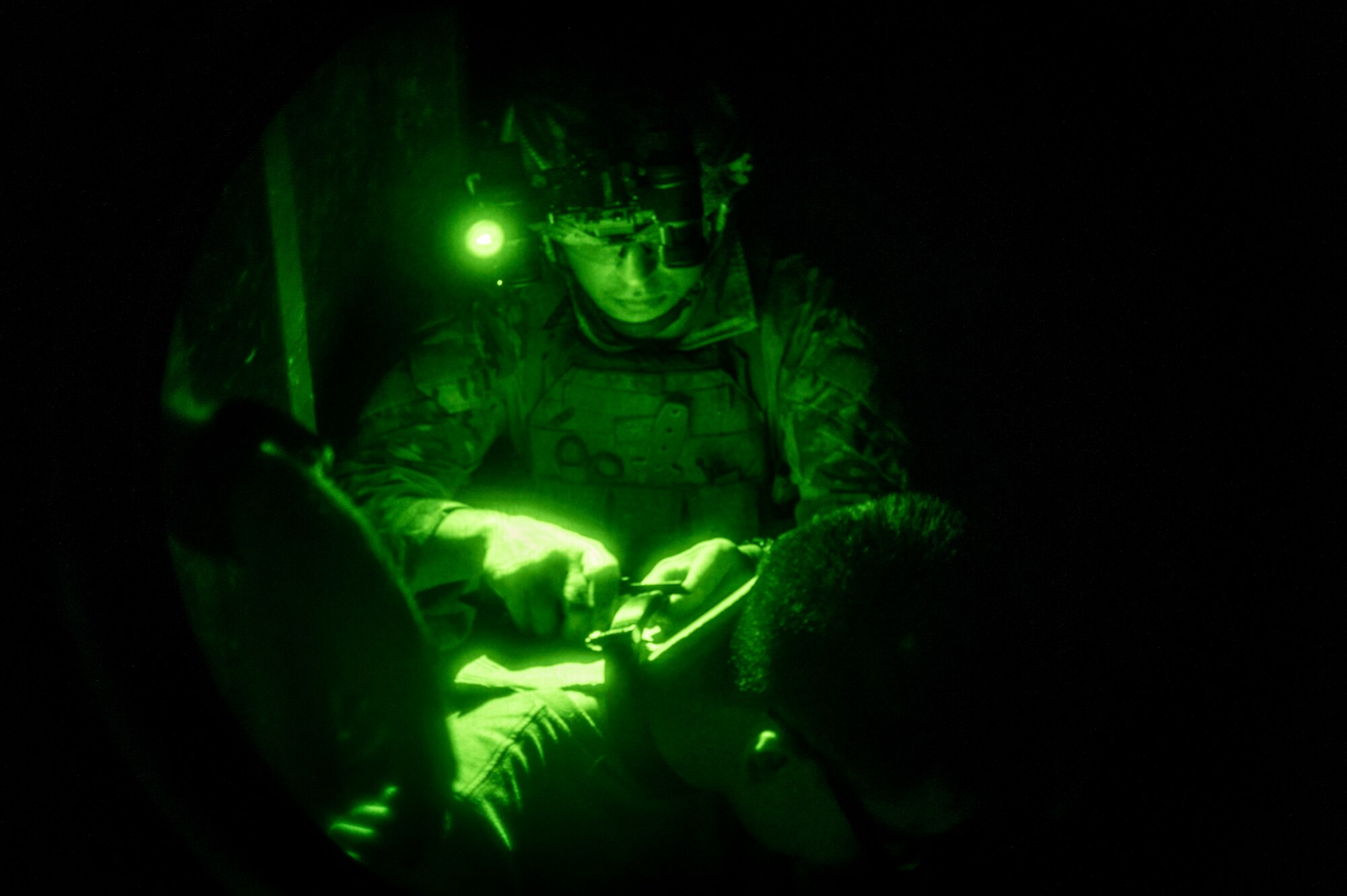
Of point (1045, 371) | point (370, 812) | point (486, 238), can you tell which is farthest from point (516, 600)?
point (1045, 371)

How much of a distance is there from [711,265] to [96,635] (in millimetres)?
977

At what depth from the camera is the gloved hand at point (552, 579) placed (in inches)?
56.5

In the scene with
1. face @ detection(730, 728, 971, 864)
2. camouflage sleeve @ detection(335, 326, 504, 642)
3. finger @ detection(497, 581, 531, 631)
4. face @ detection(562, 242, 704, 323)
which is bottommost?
face @ detection(730, 728, 971, 864)

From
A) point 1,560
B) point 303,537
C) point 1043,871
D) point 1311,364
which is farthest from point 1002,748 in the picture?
point 1,560

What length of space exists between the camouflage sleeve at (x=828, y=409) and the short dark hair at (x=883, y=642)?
0.82 ft

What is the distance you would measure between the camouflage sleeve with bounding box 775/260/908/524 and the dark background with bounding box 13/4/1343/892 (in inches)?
7.6

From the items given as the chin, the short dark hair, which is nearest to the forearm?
the chin

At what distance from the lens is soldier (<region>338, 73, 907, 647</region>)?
138 centimetres

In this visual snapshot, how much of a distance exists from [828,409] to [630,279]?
1.15 ft

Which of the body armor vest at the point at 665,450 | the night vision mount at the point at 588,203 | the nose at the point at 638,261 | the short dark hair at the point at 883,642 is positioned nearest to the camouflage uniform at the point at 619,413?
the body armor vest at the point at 665,450

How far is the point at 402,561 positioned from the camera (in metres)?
1.51

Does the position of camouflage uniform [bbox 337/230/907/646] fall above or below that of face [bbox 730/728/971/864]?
above

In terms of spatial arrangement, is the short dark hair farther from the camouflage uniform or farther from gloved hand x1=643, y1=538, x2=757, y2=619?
the camouflage uniform

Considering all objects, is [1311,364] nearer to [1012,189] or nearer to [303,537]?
[1012,189]
